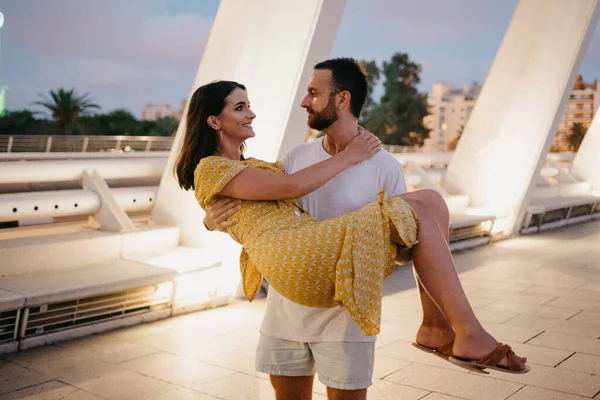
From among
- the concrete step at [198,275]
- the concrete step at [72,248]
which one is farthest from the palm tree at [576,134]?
the concrete step at [72,248]

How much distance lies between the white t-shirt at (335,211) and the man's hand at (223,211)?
25 centimetres

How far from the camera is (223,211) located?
6.47 feet

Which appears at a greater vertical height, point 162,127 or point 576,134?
point 576,134

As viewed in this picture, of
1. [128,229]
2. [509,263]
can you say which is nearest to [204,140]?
[128,229]

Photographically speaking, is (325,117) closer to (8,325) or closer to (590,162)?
(8,325)

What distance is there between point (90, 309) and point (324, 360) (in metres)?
2.53

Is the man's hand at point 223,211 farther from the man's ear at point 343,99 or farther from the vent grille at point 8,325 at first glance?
the vent grille at point 8,325

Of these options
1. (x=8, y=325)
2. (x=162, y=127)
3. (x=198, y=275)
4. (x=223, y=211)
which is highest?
(x=223, y=211)

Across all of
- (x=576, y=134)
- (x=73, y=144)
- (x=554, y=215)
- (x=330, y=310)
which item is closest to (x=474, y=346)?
(x=330, y=310)

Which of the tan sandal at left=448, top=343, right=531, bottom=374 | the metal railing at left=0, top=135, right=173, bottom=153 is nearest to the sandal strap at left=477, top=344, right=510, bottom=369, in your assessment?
the tan sandal at left=448, top=343, right=531, bottom=374

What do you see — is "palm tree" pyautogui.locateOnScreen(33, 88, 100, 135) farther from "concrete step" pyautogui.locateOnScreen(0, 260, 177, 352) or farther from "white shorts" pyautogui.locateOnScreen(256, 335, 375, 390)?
"white shorts" pyautogui.locateOnScreen(256, 335, 375, 390)

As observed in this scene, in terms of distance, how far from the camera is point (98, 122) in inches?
1777

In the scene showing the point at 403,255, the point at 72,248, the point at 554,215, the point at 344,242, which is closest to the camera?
the point at 344,242

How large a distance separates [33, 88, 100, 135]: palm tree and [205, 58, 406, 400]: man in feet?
123
